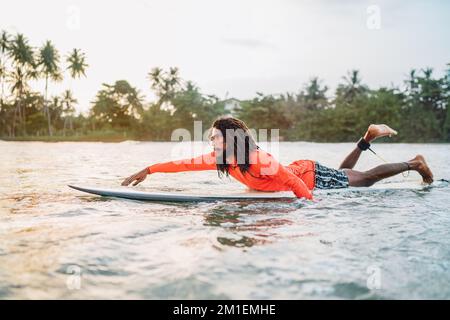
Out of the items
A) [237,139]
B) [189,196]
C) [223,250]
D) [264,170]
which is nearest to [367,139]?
[264,170]

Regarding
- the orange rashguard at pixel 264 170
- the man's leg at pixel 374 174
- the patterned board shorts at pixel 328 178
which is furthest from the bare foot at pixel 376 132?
the orange rashguard at pixel 264 170

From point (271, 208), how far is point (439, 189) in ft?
9.45

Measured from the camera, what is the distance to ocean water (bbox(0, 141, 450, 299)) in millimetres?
2078

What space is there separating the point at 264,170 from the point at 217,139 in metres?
0.58

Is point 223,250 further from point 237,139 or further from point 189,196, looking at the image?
point 189,196

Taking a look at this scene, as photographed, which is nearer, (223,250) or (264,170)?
(223,250)

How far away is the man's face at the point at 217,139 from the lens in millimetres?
4152

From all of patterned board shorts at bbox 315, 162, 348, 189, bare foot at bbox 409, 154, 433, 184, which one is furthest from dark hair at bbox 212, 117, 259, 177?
bare foot at bbox 409, 154, 433, 184

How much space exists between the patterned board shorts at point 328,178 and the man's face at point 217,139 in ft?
4.31

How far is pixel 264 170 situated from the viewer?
4309mm

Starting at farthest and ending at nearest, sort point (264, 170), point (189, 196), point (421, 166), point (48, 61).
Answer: point (48, 61) → point (421, 166) → point (189, 196) → point (264, 170)
